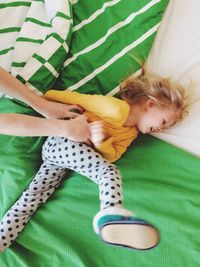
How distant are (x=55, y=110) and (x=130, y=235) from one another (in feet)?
1.53

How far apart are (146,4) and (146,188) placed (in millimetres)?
604

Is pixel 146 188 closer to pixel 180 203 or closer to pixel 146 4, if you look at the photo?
pixel 180 203

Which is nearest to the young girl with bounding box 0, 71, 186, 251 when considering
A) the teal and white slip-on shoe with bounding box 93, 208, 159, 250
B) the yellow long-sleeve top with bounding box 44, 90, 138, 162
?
the yellow long-sleeve top with bounding box 44, 90, 138, 162

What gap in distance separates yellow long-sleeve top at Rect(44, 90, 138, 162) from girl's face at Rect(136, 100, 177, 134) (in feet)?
0.18

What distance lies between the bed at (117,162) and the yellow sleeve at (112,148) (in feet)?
0.12

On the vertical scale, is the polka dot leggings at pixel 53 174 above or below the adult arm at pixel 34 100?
below

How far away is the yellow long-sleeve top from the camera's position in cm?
128

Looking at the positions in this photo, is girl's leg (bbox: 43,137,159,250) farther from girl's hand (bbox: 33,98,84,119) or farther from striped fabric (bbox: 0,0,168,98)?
striped fabric (bbox: 0,0,168,98)

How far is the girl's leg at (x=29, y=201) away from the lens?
127 cm

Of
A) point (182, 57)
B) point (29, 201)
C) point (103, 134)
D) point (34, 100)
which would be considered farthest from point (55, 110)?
point (182, 57)

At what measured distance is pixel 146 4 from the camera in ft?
4.70

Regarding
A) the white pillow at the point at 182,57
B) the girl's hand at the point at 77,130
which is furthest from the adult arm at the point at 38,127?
the white pillow at the point at 182,57

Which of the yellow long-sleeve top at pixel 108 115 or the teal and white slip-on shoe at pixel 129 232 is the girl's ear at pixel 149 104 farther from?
the teal and white slip-on shoe at pixel 129 232

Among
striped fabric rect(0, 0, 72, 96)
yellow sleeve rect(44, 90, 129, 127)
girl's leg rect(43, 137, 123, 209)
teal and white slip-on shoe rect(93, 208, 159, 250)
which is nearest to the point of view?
teal and white slip-on shoe rect(93, 208, 159, 250)
